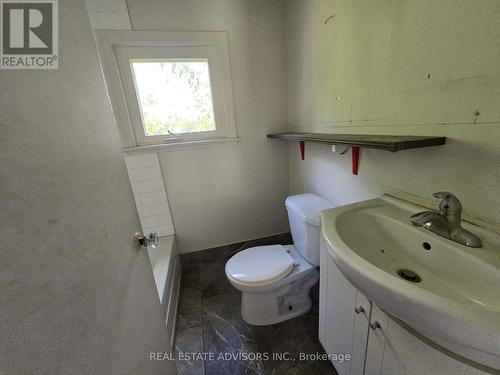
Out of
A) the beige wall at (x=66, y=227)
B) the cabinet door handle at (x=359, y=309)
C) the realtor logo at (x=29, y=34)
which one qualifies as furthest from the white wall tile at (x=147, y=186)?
the cabinet door handle at (x=359, y=309)

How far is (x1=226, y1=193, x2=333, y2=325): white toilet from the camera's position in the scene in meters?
1.19

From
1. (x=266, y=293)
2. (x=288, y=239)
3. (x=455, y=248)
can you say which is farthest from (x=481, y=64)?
(x=288, y=239)

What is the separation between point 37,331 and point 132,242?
39cm

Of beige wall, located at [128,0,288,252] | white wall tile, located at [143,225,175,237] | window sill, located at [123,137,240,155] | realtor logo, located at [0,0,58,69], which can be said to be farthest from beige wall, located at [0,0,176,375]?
white wall tile, located at [143,225,175,237]

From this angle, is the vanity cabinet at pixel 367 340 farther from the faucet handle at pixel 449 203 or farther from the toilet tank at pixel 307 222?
the faucet handle at pixel 449 203

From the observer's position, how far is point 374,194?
101 cm

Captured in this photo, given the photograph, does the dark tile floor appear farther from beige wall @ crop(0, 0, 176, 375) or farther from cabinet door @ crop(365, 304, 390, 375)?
beige wall @ crop(0, 0, 176, 375)

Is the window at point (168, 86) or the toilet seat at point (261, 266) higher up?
the window at point (168, 86)

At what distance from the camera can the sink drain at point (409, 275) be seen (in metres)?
0.68

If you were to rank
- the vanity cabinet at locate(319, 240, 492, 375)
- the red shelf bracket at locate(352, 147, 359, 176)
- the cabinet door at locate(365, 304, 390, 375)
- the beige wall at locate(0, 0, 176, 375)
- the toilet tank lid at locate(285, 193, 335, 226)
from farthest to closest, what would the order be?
the toilet tank lid at locate(285, 193, 335, 226), the red shelf bracket at locate(352, 147, 359, 176), the cabinet door at locate(365, 304, 390, 375), the vanity cabinet at locate(319, 240, 492, 375), the beige wall at locate(0, 0, 176, 375)

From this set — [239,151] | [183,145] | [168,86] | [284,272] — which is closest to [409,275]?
[284,272]

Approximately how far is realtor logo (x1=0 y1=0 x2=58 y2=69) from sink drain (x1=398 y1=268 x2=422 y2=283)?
1.13 m

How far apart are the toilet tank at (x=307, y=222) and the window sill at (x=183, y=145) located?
70cm

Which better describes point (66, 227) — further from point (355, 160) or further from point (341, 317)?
point (355, 160)
